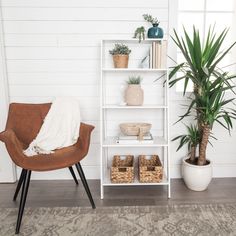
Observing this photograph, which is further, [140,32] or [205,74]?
[140,32]

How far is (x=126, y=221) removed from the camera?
1.77m

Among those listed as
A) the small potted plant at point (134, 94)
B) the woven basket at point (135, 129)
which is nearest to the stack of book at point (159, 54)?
the small potted plant at point (134, 94)

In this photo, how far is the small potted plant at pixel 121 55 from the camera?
216cm

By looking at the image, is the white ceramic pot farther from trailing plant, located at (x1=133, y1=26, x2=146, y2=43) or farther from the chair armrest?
the chair armrest

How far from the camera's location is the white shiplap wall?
7.48 feet

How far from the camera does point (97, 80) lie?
2412 millimetres

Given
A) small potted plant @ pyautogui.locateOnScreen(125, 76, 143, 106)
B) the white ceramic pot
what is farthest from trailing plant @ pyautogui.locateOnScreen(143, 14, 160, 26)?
the white ceramic pot

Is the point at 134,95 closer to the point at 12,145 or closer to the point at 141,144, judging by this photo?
the point at 141,144

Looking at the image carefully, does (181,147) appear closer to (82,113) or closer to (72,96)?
(82,113)

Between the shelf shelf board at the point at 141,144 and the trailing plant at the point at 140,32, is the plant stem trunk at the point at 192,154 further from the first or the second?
the trailing plant at the point at 140,32

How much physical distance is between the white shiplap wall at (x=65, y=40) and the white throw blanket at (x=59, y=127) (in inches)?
11.9

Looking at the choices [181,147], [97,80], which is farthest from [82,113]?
[181,147]

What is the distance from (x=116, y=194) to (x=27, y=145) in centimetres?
90

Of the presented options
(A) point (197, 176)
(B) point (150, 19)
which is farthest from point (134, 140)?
(B) point (150, 19)
